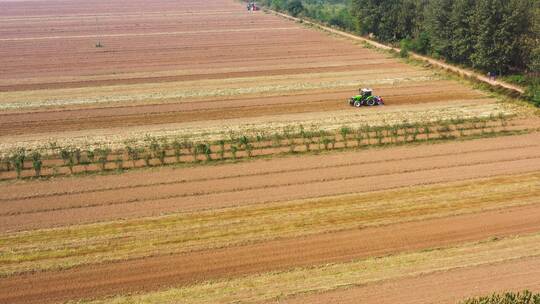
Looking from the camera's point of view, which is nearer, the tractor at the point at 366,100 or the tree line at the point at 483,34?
the tractor at the point at 366,100

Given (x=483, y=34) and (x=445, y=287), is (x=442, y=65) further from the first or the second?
(x=445, y=287)

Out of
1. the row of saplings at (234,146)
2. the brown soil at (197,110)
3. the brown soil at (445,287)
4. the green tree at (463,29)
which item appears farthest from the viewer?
the green tree at (463,29)

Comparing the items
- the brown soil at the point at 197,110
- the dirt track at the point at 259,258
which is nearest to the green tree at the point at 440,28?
the brown soil at the point at 197,110

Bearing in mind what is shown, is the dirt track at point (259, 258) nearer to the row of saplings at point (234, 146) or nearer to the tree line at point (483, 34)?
the row of saplings at point (234, 146)

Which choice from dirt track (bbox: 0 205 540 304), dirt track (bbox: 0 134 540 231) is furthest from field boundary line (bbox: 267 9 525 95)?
dirt track (bbox: 0 205 540 304)

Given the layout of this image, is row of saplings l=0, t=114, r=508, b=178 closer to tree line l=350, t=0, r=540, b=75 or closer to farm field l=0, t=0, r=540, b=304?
farm field l=0, t=0, r=540, b=304

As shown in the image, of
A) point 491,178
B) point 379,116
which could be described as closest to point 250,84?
point 379,116

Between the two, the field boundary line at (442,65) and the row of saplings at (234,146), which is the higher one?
the field boundary line at (442,65)
